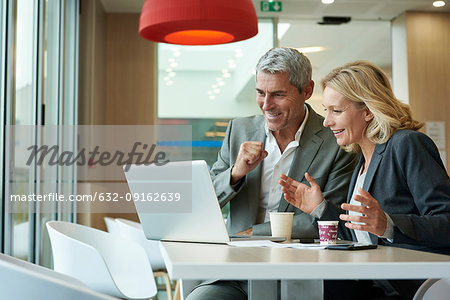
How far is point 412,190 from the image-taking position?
77.7 inches

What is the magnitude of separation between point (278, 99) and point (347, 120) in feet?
1.28

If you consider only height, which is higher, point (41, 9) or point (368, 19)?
point (368, 19)

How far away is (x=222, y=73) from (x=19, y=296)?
6.28 m

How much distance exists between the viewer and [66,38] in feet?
18.5

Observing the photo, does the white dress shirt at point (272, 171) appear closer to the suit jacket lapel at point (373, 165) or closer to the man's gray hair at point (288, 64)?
the man's gray hair at point (288, 64)

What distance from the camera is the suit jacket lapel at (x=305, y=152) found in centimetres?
245

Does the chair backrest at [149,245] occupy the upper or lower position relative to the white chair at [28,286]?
lower

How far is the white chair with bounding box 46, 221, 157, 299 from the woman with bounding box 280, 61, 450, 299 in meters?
1.00

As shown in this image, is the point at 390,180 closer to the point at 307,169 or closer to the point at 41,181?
the point at 307,169

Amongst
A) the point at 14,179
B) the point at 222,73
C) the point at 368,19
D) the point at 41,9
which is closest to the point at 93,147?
the point at 222,73

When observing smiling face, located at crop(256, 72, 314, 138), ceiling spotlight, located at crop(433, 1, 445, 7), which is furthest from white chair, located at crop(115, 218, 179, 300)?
ceiling spotlight, located at crop(433, 1, 445, 7)

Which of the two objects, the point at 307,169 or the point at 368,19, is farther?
the point at 368,19

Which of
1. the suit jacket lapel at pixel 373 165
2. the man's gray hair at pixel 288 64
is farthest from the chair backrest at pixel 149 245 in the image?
the suit jacket lapel at pixel 373 165

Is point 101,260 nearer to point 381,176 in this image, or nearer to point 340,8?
point 381,176
